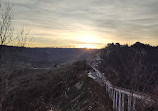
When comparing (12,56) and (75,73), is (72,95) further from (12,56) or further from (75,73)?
(12,56)

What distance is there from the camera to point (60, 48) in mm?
107438

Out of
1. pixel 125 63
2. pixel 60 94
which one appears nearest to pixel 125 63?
pixel 125 63

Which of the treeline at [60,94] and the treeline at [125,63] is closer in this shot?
the treeline at [60,94]

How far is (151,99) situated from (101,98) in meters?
4.88

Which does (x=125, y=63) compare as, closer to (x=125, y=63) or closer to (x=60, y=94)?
(x=125, y=63)

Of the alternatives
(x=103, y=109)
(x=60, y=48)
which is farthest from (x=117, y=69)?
(x=60, y=48)

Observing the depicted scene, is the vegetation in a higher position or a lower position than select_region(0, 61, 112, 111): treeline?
higher

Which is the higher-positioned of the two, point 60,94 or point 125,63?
point 125,63

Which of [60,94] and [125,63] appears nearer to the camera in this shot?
[125,63]

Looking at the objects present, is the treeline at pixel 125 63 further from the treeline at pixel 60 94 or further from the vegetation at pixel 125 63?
the treeline at pixel 60 94

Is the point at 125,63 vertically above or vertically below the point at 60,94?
above

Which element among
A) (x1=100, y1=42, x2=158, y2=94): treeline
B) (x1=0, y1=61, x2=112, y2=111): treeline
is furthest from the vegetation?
(x1=0, y1=61, x2=112, y2=111): treeline

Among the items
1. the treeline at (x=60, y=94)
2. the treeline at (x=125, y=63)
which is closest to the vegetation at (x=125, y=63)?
the treeline at (x=125, y=63)

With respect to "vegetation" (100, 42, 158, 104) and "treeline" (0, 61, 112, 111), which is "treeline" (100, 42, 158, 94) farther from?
"treeline" (0, 61, 112, 111)
